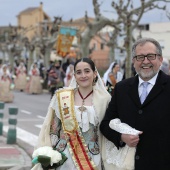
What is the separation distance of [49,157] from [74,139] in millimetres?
276

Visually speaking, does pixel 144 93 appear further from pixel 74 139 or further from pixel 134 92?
pixel 74 139

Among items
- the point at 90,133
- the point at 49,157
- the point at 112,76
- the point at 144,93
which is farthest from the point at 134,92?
the point at 112,76

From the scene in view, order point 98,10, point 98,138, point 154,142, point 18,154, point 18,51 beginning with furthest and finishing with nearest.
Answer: point 18,51, point 98,10, point 18,154, point 98,138, point 154,142

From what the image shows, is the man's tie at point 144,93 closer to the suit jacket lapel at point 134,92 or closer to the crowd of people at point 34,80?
the suit jacket lapel at point 134,92

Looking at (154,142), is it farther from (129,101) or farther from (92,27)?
(92,27)

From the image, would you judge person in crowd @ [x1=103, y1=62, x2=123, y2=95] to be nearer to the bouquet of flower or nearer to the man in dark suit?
the bouquet of flower

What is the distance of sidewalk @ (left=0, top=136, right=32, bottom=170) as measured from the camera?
25.2 feet

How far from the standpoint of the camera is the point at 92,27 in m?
24.9

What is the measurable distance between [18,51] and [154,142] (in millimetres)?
53462

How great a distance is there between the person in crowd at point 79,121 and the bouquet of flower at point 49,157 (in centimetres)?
5

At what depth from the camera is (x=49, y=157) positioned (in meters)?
4.14

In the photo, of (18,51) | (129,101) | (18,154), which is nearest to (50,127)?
(129,101)

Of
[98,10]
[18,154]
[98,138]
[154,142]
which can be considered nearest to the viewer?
[154,142]

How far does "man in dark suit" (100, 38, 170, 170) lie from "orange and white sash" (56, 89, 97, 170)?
1.58ft
